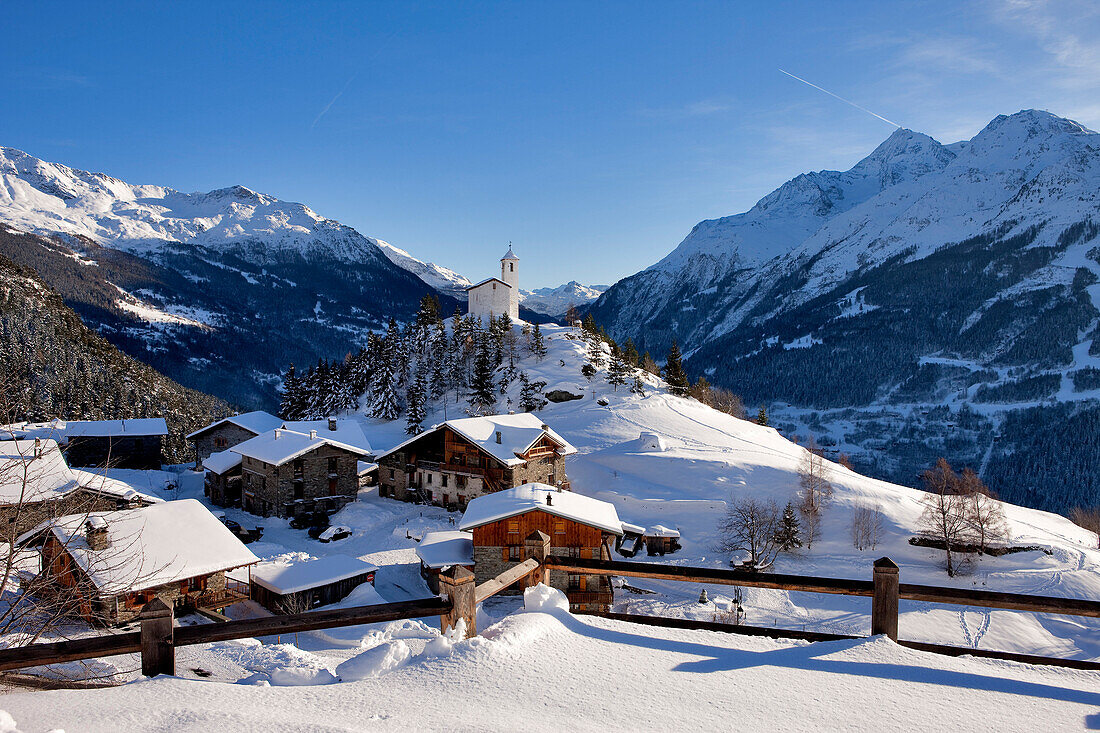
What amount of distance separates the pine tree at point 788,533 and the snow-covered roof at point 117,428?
63.0 meters

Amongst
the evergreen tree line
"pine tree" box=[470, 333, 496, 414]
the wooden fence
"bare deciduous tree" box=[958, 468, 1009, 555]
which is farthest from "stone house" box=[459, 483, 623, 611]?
"pine tree" box=[470, 333, 496, 414]

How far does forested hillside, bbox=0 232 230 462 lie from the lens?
81.2m

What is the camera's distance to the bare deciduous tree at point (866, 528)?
1736 inches

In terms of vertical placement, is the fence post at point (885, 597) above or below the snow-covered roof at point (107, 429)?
above

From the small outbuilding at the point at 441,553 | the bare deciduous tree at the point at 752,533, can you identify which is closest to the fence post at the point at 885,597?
the small outbuilding at the point at 441,553

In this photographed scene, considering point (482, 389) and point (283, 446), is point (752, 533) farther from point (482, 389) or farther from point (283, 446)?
point (482, 389)

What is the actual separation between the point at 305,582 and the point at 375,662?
80.5 feet

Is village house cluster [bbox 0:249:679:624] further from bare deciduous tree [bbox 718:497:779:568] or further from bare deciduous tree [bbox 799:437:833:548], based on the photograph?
bare deciduous tree [bbox 799:437:833:548]

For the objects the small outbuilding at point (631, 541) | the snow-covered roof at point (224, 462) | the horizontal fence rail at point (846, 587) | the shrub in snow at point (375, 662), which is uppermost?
the horizontal fence rail at point (846, 587)

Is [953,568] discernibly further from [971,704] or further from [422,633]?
[971,704]

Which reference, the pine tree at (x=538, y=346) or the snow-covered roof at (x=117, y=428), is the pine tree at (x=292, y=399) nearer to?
the snow-covered roof at (x=117, y=428)

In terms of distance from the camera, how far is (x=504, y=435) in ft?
157

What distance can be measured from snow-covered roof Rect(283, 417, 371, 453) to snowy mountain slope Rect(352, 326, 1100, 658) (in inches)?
527

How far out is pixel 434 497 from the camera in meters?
48.4
